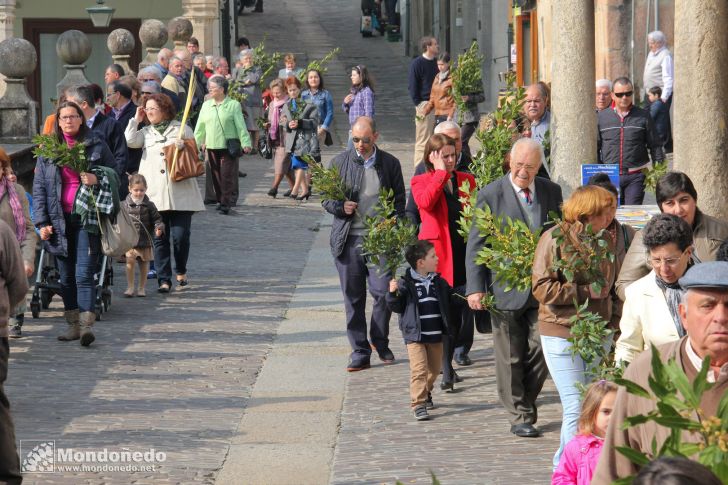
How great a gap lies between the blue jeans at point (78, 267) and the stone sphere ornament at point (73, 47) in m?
7.18

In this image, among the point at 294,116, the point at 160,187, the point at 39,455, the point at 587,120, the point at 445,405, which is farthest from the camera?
the point at 294,116

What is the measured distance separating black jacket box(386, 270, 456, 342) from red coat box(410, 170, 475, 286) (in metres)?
0.41

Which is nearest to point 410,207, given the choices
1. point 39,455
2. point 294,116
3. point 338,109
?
point 39,455

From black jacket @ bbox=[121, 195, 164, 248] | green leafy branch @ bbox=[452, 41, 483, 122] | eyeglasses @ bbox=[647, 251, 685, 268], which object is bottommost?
black jacket @ bbox=[121, 195, 164, 248]

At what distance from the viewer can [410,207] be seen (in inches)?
413

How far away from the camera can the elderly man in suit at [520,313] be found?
29.2 feet

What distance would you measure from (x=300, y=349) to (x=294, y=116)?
903 cm

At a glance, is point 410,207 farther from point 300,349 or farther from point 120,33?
point 120,33

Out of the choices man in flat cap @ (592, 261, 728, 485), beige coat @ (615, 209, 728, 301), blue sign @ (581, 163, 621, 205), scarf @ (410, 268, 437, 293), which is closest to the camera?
man in flat cap @ (592, 261, 728, 485)

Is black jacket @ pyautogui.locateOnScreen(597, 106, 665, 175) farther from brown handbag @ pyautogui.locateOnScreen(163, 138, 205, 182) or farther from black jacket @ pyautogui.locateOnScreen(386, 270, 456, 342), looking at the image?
black jacket @ pyautogui.locateOnScreen(386, 270, 456, 342)

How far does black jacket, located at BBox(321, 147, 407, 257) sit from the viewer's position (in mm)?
10844

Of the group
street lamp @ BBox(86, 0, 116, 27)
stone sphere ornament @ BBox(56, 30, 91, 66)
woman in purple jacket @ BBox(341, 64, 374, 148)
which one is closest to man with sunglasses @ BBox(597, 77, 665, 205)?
stone sphere ornament @ BBox(56, 30, 91, 66)

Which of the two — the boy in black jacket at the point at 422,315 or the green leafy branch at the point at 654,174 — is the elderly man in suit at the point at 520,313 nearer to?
the boy in black jacket at the point at 422,315

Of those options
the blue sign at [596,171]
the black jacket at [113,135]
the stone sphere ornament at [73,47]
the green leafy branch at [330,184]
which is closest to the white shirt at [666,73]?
the stone sphere ornament at [73,47]
